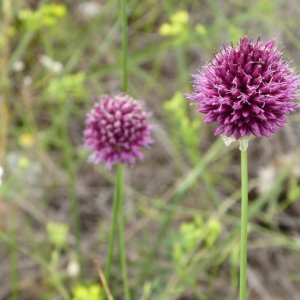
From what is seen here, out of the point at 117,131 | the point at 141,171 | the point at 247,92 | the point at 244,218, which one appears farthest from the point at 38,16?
the point at 244,218

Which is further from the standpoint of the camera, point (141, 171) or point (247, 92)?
point (141, 171)

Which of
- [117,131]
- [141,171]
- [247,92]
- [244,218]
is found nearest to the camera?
[244,218]

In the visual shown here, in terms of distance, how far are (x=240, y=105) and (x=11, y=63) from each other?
5.11 ft

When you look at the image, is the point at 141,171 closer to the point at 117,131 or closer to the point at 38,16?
the point at 38,16

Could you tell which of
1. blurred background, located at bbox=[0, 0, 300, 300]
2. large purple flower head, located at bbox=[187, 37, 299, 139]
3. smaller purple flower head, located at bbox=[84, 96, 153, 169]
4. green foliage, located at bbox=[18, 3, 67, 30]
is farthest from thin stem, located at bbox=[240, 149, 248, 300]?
green foliage, located at bbox=[18, 3, 67, 30]

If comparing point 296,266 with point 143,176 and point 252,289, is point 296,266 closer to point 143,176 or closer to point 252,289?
point 252,289

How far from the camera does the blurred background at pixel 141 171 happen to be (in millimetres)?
1971

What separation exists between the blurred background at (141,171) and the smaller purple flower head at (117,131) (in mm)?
436

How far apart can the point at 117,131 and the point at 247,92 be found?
403 millimetres

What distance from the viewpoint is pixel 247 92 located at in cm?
102

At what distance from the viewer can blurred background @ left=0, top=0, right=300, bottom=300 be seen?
1971 millimetres

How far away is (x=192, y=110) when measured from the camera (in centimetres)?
253

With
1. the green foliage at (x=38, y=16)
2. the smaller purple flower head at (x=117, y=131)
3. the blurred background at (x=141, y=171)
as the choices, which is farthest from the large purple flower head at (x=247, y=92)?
the green foliage at (x=38, y=16)

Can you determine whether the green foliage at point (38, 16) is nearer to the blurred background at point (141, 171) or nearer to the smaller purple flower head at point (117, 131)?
the blurred background at point (141, 171)
